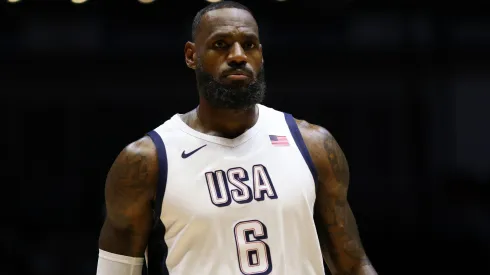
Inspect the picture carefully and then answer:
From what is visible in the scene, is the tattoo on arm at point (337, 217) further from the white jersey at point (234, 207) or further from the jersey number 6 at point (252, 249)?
the jersey number 6 at point (252, 249)

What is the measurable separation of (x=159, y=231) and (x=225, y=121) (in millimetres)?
384

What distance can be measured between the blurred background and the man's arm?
2.61 meters

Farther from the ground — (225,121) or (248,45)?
(248,45)

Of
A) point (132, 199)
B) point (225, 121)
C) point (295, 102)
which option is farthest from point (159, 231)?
point (295, 102)

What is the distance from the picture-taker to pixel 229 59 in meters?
2.25

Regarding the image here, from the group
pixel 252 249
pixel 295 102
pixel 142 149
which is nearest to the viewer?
pixel 252 249

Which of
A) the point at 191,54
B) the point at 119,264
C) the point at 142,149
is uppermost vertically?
the point at 191,54

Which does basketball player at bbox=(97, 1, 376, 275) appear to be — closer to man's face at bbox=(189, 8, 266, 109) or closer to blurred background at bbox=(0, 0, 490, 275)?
man's face at bbox=(189, 8, 266, 109)

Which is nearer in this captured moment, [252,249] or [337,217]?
[252,249]

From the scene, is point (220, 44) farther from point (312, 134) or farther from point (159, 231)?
point (159, 231)

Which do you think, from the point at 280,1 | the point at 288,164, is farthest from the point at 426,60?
the point at 288,164

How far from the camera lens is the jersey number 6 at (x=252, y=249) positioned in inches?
86.9

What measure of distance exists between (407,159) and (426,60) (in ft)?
2.18

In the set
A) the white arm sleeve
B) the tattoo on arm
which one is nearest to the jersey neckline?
the tattoo on arm
